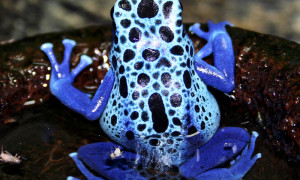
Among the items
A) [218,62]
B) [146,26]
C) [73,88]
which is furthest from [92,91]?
[218,62]

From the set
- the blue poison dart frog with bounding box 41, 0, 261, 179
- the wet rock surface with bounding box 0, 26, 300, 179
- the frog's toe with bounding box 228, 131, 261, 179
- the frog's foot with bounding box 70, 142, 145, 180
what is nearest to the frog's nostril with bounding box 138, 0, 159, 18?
the blue poison dart frog with bounding box 41, 0, 261, 179

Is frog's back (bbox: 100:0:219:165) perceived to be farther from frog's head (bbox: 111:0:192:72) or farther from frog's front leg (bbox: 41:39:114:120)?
frog's front leg (bbox: 41:39:114:120)

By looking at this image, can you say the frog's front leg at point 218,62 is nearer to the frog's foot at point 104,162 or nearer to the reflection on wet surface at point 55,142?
the reflection on wet surface at point 55,142

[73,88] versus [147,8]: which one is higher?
[147,8]

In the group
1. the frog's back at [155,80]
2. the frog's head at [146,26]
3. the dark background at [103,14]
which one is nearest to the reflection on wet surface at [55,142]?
the frog's back at [155,80]

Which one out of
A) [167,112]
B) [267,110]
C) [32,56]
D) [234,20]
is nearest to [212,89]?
[267,110]

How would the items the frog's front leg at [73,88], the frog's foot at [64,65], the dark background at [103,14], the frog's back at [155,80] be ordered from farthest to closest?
the dark background at [103,14], the frog's foot at [64,65], the frog's front leg at [73,88], the frog's back at [155,80]

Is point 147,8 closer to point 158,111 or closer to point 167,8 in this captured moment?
point 167,8
